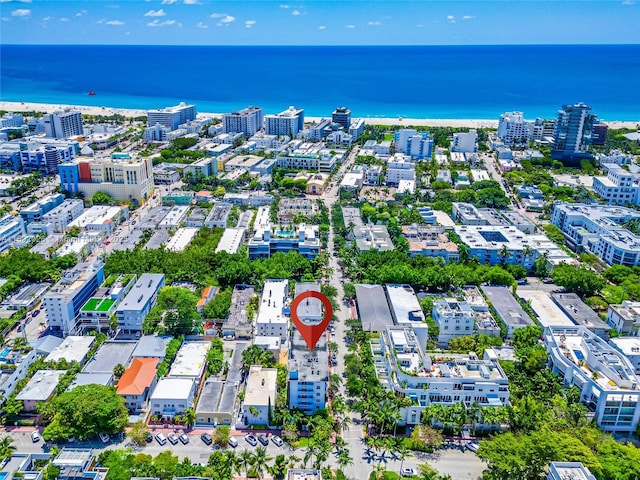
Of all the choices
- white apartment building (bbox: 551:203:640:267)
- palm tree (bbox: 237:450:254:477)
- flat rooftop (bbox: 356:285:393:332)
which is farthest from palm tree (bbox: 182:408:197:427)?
white apartment building (bbox: 551:203:640:267)

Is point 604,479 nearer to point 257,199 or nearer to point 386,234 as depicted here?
point 386,234

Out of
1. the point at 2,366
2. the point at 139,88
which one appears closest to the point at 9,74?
the point at 139,88

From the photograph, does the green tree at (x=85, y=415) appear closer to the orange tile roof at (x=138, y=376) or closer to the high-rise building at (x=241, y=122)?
the orange tile roof at (x=138, y=376)

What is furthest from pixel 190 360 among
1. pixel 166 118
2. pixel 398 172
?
pixel 166 118

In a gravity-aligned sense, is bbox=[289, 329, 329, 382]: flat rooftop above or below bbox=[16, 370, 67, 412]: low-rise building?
above

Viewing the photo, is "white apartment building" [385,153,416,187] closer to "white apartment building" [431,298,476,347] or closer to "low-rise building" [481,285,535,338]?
"low-rise building" [481,285,535,338]
